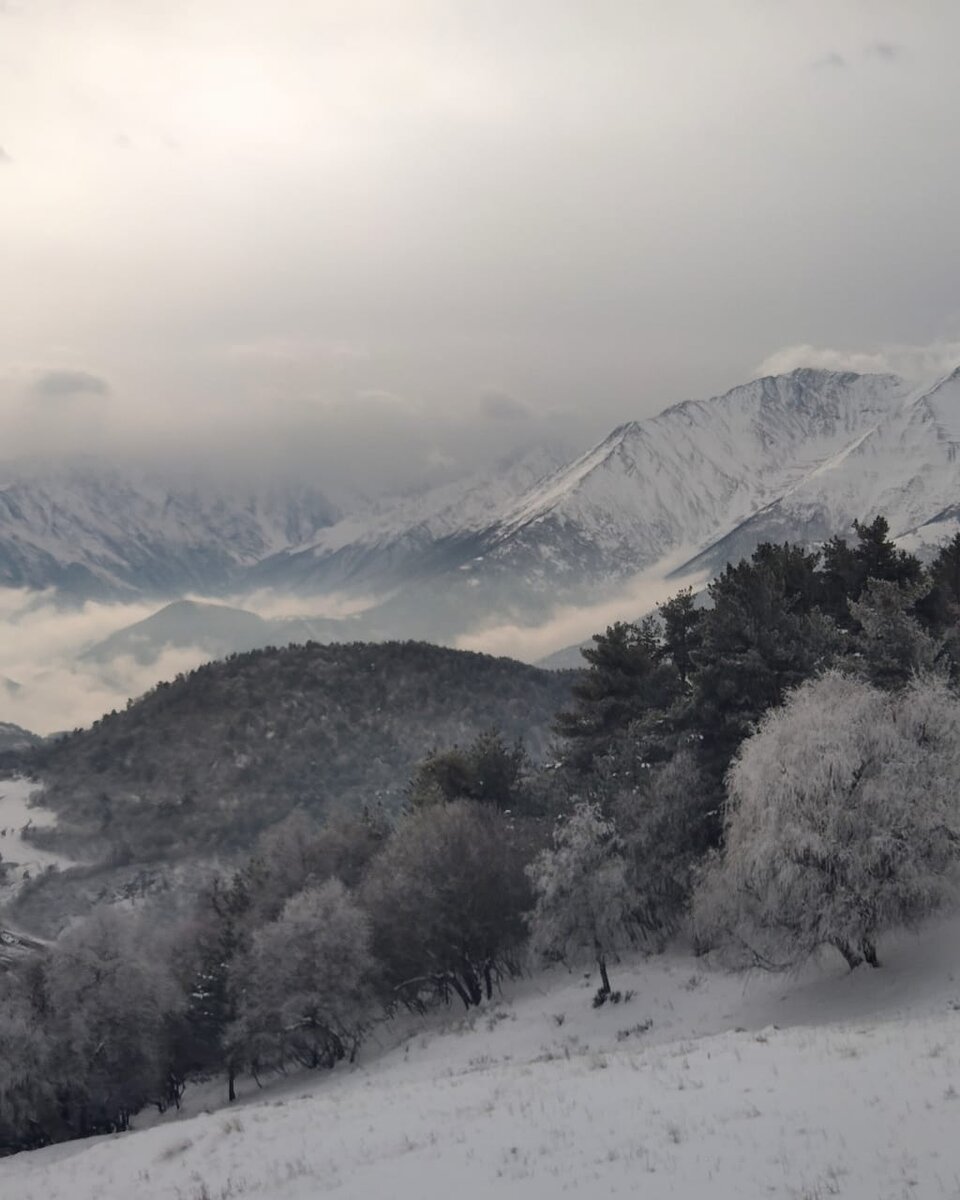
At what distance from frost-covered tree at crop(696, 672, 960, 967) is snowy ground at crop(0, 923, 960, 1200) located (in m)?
2.57

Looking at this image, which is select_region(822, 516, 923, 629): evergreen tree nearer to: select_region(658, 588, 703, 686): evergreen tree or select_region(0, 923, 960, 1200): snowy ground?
select_region(658, 588, 703, 686): evergreen tree

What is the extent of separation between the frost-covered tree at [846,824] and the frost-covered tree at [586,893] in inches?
349

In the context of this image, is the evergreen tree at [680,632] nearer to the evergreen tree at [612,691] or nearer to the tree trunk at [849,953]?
the evergreen tree at [612,691]

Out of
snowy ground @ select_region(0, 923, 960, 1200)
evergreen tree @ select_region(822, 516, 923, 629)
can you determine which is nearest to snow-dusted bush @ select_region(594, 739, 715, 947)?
snowy ground @ select_region(0, 923, 960, 1200)

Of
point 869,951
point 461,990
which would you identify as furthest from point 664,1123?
point 461,990

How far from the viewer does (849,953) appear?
34.8 metres

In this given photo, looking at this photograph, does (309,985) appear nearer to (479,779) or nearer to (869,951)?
(479,779)

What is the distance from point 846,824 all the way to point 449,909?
28.1m

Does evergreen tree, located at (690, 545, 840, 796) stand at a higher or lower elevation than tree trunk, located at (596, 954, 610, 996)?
higher

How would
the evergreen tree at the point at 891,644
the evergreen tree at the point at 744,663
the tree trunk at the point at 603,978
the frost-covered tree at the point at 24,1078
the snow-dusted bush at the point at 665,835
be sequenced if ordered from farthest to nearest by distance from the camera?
the frost-covered tree at the point at 24,1078
the evergreen tree at the point at 744,663
the snow-dusted bush at the point at 665,835
the tree trunk at the point at 603,978
the evergreen tree at the point at 891,644

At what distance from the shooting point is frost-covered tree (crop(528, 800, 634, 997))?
149 ft

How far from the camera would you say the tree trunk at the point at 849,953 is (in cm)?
3403

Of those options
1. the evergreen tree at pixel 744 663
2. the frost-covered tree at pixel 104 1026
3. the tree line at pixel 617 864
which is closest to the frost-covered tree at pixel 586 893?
the tree line at pixel 617 864

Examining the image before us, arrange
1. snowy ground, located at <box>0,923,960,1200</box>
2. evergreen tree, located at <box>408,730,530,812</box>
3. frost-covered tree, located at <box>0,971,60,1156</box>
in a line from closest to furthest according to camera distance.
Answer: snowy ground, located at <box>0,923,960,1200</box> → frost-covered tree, located at <box>0,971,60,1156</box> → evergreen tree, located at <box>408,730,530,812</box>
